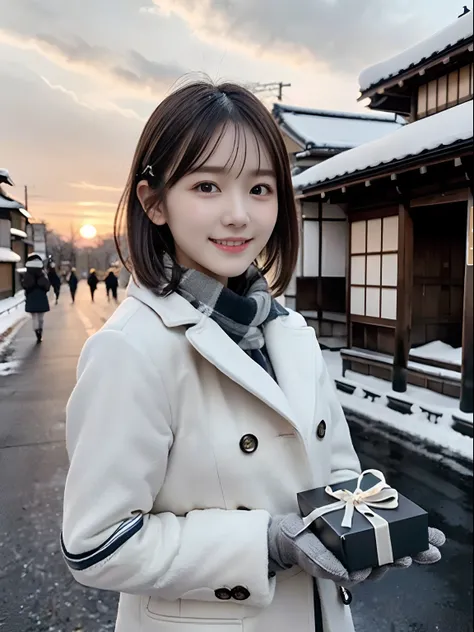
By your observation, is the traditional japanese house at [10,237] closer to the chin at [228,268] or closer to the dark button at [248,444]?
the chin at [228,268]

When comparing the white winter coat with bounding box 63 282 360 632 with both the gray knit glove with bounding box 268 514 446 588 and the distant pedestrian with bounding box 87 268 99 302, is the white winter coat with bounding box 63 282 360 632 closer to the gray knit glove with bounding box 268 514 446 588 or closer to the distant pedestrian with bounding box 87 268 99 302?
the gray knit glove with bounding box 268 514 446 588

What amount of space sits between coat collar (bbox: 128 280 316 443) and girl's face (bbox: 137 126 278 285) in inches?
4.4

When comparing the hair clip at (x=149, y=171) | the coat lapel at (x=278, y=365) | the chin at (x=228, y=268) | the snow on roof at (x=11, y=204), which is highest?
the hair clip at (x=149, y=171)

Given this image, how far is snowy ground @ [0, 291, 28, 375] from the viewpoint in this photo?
1.05 m

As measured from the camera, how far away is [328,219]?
8242 millimetres

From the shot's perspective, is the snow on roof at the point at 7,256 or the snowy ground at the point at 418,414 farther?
the snowy ground at the point at 418,414

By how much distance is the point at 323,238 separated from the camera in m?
8.29

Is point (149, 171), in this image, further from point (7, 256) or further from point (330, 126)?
point (330, 126)

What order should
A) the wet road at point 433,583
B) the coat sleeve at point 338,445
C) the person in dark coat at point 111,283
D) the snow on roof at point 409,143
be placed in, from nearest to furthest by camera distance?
the coat sleeve at point 338,445
the person in dark coat at point 111,283
the wet road at point 433,583
the snow on roof at point 409,143

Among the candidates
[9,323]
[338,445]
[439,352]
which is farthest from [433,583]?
[439,352]

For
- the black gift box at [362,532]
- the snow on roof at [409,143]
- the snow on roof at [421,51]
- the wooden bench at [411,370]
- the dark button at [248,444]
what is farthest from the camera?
the wooden bench at [411,370]

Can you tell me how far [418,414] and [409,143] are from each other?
2697mm

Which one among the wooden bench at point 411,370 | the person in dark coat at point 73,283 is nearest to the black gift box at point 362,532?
the person in dark coat at point 73,283

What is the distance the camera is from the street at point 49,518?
1187 mm
